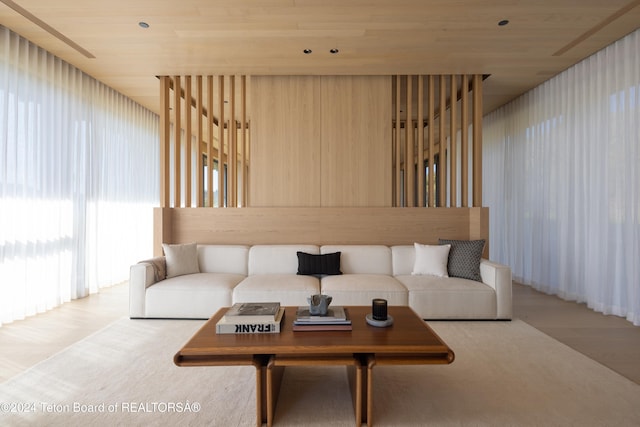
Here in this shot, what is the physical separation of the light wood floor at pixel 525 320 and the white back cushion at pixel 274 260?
56.2 inches

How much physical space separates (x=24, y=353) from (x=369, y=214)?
347 cm

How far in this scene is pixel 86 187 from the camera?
14.3 ft

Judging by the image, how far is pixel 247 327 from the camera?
74.6 inches

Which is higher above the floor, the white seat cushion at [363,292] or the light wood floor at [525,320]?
the white seat cushion at [363,292]

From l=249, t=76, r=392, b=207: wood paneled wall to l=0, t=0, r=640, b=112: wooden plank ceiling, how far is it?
24 cm

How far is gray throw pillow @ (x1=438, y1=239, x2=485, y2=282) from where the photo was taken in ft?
11.6

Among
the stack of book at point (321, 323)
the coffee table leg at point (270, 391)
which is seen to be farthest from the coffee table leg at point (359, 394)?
the coffee table leg at point (270, 391)

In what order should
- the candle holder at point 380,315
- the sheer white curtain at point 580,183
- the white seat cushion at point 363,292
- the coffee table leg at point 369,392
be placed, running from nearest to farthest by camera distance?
the coffee table leg at point 369,392 → the candle holder at point 380,315 → the white seat cushion at point 363,292 → the sheer white curtain at point 580,183

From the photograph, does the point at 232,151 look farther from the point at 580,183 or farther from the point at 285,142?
the point at 580,183

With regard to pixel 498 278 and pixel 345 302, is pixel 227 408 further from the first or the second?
pixel 498 278

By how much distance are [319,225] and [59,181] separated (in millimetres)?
3010

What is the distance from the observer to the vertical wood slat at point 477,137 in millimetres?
4340

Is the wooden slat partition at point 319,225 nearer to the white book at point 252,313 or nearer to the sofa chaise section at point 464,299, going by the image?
the sofa chaise section at point 464,299

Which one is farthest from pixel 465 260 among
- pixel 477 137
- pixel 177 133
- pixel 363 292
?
pixel 177 133
